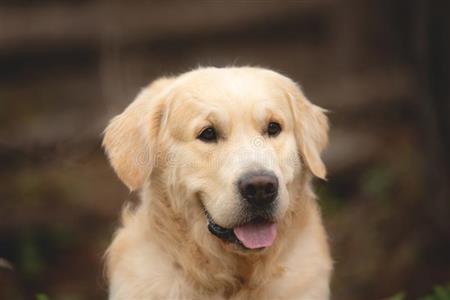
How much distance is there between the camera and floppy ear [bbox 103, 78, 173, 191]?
4.45 m

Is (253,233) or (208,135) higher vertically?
(208,135)

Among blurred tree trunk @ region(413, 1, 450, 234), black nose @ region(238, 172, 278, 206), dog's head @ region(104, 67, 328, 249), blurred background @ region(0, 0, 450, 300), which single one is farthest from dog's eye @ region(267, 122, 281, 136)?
blurred tree trunk @ region(413, 1, 450, 234)

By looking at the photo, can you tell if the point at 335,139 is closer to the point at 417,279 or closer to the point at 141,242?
the point at 417,279

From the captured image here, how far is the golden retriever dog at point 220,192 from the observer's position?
417cm

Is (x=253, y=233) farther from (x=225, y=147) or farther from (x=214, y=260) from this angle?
(x=225, y=147)

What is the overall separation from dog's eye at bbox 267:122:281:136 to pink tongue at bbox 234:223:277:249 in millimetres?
487

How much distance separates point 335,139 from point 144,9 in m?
2.79

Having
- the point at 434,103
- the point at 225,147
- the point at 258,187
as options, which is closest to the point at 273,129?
the point at 225,147

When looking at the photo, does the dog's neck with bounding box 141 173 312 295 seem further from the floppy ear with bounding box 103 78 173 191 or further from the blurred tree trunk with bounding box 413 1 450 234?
the blurred tree trunk with bounding box 413 1 450 234

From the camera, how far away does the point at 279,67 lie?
1095 cm

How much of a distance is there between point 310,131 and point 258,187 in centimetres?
74

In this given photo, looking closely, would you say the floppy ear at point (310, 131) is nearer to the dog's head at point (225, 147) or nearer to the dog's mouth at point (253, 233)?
the dog's head at point (225, 147)

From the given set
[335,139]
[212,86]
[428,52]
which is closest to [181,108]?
[212,86]

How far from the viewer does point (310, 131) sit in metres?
4.64
